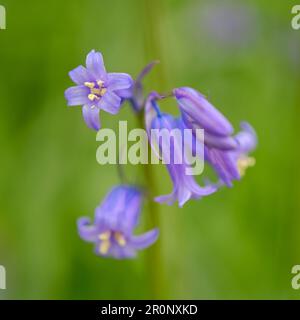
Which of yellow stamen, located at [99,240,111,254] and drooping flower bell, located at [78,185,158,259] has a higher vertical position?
drooping flower bell, located at [78,185,158,259]

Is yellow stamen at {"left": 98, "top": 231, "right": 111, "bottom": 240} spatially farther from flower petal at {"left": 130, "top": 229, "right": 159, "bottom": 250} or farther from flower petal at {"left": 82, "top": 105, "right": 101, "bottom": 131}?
flower petal at {"left": 82, "top": 105, "right": 101, "bottom": 131}

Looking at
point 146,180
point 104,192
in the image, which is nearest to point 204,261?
point 104,192

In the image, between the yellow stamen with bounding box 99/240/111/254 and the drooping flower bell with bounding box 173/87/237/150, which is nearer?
the drooping flower bell with bounding box 173/87/237/150

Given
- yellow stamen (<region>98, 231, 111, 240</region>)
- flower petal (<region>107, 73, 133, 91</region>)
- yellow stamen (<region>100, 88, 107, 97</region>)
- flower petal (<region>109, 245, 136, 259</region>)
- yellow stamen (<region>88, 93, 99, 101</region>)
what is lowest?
flower petal (<region>109, 245, 136, 259</region>)

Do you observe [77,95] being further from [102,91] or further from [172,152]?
[172,152]

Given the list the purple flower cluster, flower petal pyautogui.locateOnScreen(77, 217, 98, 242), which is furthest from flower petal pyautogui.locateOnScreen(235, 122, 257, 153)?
flower petal pyautogui.locateOnScreen(77, 217, 98, 242)

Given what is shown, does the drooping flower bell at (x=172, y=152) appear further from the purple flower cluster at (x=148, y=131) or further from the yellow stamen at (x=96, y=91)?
the yellow stamen at (x=96, y=91)

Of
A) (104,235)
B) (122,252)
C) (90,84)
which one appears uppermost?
(90,84)

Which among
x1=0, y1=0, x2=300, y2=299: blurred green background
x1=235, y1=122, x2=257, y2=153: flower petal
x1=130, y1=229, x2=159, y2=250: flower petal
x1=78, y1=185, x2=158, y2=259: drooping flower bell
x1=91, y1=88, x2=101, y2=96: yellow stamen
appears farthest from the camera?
x1=0, y1=0, x2=300, y2=299: blurred green background

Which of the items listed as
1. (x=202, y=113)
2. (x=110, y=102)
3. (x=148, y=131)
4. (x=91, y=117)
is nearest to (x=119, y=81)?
(x=110, y=102)
